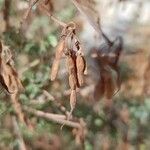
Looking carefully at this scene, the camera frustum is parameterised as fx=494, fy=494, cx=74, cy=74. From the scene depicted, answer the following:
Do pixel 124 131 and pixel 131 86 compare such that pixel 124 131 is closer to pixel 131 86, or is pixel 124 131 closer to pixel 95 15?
pixel 131 86

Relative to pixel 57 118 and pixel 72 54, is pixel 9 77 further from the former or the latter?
pixel 57 118

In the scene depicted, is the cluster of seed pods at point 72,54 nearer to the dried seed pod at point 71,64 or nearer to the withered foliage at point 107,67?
the dried seed pod at point 71,64

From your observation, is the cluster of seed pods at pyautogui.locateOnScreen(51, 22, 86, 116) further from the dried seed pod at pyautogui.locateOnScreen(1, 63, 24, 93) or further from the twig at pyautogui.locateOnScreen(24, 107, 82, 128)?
the twig at pyautogui.locateOnScreen(24, 107, 82, 128)

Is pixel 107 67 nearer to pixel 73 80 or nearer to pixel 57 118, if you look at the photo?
pixel 57 118

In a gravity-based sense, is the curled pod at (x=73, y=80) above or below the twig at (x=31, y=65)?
below


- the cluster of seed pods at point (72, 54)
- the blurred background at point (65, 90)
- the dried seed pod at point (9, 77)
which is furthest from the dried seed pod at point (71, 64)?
the blurred background at point (65, 90)

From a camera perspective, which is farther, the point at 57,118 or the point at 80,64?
the point at 57,118

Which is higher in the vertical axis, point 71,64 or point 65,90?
point 71,64

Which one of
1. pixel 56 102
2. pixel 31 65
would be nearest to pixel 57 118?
pixel 56 102

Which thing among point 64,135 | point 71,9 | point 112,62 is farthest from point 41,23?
point 64,135
